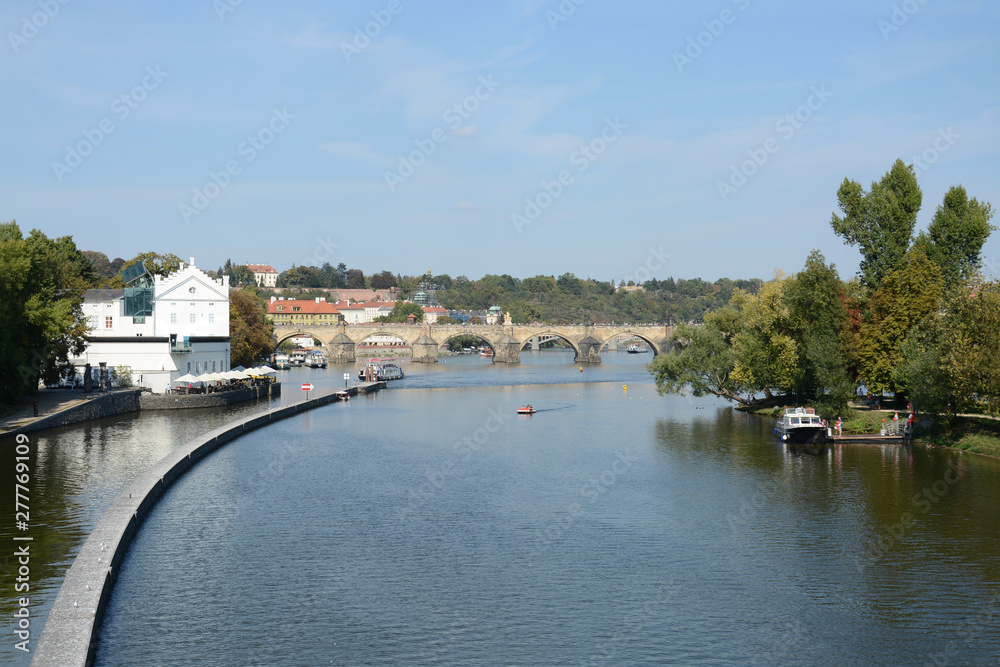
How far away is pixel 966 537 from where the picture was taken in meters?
32.1

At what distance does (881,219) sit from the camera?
2418 inches

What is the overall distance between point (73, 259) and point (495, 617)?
86.5m

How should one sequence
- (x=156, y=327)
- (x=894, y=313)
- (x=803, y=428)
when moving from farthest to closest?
(x=156, y=327) < (x=894, y=313) < (x=803, y=428)

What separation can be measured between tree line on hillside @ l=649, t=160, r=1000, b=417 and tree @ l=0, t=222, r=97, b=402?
52260 millimetres

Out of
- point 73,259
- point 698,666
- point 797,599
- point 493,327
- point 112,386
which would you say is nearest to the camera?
point 698,666

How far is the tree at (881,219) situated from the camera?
200 feet

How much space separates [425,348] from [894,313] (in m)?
126

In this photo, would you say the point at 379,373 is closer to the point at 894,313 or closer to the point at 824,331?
the point at 824,331

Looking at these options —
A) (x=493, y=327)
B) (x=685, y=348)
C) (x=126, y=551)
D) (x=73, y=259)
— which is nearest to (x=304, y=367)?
(x=493, y=327)

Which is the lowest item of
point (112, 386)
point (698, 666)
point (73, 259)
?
point (698, 666)

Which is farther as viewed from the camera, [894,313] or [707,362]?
[707,362]

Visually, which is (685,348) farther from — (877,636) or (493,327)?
(493,327)

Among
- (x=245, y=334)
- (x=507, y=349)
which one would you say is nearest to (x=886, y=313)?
(x=245, y=334)

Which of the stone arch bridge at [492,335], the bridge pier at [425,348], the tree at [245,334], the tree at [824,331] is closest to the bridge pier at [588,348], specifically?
the stone arch bridge at [492,335]
